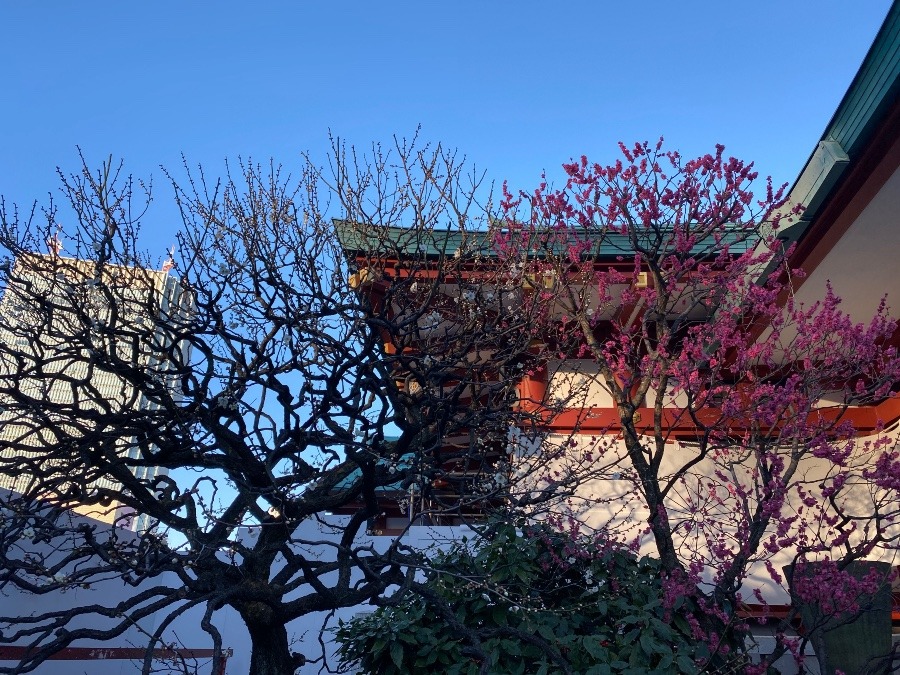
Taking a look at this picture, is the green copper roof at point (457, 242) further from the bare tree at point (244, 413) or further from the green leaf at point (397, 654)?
the green leaf at point (397, 654)

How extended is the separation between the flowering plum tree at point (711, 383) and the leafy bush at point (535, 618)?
0.30 metres

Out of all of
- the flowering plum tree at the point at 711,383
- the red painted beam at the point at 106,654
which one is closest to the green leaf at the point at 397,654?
the flowering plum tree at the point at 711,383

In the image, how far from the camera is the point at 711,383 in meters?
6.14

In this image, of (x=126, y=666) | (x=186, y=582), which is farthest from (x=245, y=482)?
(x=126, y=666)

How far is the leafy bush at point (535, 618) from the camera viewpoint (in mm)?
4805

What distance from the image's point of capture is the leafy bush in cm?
480

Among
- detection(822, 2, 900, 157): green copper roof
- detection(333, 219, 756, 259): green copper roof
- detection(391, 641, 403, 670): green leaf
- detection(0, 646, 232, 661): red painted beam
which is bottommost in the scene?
detection(391, 641, 403, 670): green leaf

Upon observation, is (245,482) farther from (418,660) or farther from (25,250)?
(25,250)

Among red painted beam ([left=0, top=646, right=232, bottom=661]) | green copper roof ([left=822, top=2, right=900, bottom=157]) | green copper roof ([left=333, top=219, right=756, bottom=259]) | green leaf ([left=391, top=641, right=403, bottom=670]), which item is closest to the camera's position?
green copper roof ([left=822, top=2, right=900, bottom=157])

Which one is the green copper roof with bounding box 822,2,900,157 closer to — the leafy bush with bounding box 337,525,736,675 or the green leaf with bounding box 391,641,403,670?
the leafy bush with bounding box 337,525,736,675

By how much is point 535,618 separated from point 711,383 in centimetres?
248

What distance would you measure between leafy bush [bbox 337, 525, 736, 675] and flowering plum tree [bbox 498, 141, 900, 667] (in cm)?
30

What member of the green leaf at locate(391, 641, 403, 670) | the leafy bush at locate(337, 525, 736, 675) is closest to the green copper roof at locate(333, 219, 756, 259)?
the leafy bush at locate(337, 525, 736, 675)

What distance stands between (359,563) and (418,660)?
1020 millimetres
